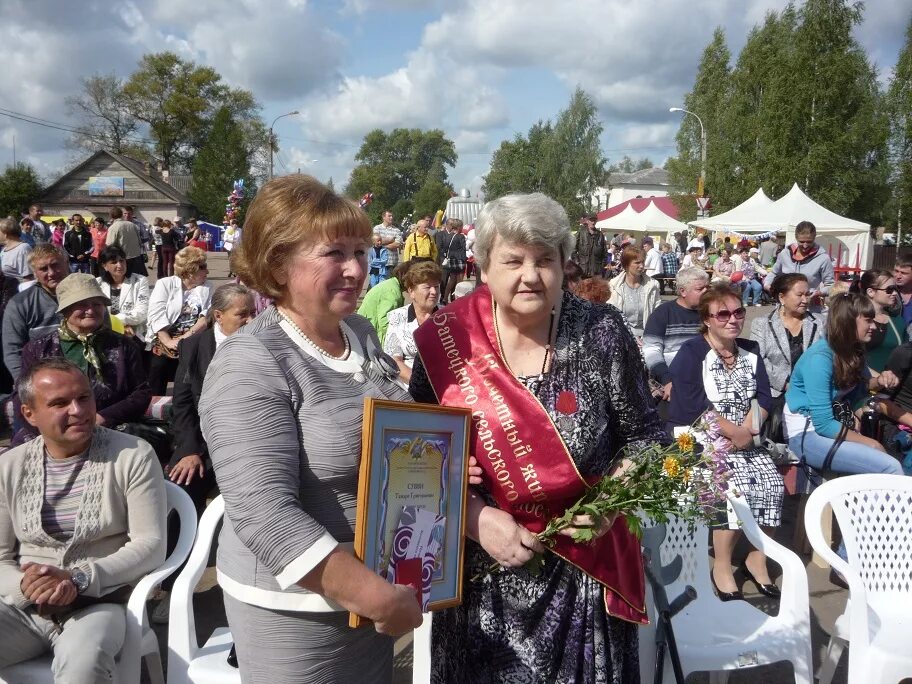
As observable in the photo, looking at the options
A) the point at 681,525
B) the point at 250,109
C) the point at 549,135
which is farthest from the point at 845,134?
the point at 250,109

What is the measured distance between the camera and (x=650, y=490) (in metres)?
1.85

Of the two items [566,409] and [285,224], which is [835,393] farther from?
[285,224]

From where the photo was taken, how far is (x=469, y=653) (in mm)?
2039

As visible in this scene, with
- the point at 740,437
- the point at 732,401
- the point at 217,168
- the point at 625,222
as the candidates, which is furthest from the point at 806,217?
the point at 217,168

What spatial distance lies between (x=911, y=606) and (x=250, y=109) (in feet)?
224

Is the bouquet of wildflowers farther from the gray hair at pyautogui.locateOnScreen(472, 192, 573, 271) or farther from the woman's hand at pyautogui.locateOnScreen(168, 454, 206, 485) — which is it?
the woman's hand at pyautogui.locateOnScreen(168, 454, 206, 485)

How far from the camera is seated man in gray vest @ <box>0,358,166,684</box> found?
99.5 inches

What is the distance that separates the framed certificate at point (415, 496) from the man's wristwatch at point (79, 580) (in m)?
1.53

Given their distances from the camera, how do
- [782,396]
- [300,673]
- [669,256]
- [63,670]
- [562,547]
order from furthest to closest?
[669,256]
[782,396]
[63,670]
[562,547]
[300,673]

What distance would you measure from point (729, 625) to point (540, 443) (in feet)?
4.97

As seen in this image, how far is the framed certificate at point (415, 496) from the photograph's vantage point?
4.83ft

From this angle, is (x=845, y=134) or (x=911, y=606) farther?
(x=845, y=134)

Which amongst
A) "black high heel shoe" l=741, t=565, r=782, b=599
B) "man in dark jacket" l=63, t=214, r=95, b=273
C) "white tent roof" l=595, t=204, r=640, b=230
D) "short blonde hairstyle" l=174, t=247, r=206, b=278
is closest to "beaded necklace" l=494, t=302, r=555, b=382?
"black high heel shoe" l=741, t=565, r=782, b=599

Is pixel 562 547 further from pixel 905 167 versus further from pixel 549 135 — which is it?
pixel 549 135
